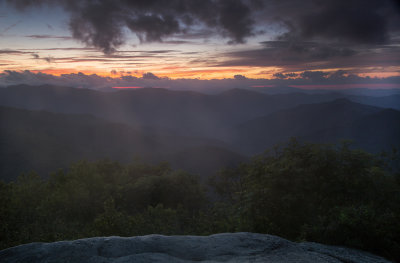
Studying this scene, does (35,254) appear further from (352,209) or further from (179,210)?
(179,210)

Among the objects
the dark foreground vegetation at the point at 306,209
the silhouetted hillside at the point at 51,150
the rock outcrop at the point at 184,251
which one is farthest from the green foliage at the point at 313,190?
the silhouetted hillside at the point at 51,150

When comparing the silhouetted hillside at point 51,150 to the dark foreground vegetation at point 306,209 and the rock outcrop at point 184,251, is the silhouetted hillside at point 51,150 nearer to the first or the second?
the dark foreground vegetation at point 306,209

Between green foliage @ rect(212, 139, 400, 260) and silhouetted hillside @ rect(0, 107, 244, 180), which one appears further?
silhouetted hillside @ rect(0, 107, 244, 180)

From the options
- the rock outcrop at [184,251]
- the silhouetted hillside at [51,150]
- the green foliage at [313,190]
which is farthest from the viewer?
the silhouetted hillside at [51,150]

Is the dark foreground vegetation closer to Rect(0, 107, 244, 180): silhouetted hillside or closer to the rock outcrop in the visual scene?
the rock outcrop

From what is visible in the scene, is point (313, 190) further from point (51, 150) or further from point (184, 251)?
point (51, 150)

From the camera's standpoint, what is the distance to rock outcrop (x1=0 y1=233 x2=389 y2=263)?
850 cm

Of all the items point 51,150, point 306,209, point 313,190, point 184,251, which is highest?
point 313,190

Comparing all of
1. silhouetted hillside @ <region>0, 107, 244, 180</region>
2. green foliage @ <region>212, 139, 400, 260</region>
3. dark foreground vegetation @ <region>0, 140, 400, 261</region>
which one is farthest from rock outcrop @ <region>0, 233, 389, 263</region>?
silhouetted hillside @ <region>0, 107, 244, 180</region>

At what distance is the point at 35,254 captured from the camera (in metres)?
8.41

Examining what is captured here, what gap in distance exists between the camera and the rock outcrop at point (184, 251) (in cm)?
850

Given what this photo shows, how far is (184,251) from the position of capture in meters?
9.64

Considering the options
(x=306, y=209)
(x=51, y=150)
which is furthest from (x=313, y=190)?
(x=51, y=150)

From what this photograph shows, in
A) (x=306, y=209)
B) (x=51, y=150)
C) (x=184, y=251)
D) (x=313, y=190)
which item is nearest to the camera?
(x=184, y=251)
